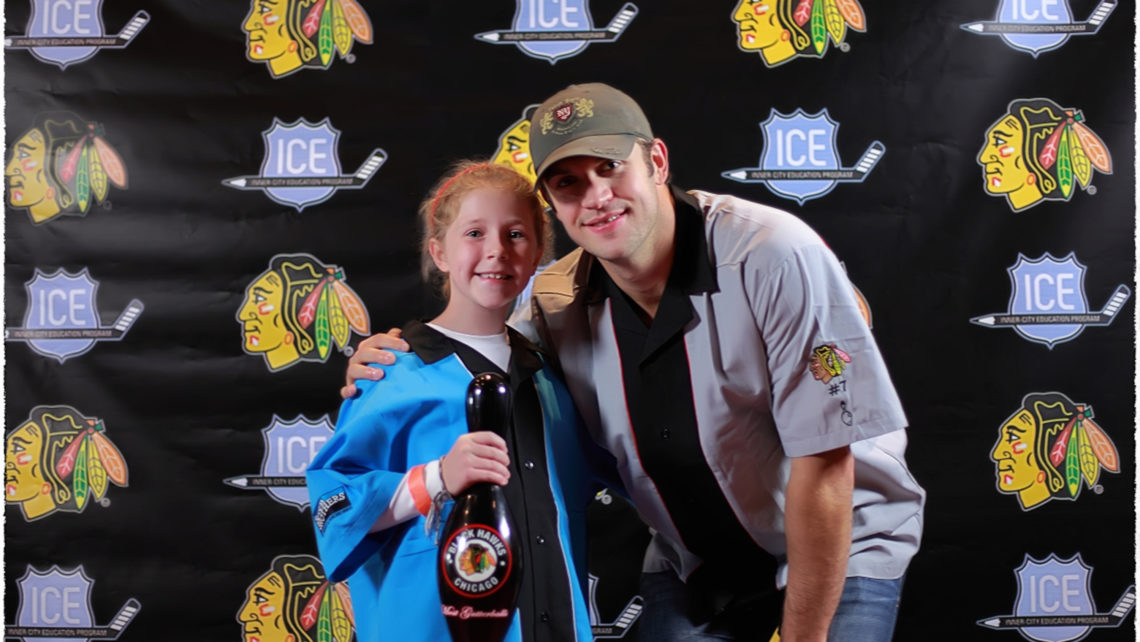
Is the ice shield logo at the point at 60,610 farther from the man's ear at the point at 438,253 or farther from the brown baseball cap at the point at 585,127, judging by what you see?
the brown baseball cap at the point at 585,127

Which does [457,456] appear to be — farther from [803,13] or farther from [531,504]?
[803,13]

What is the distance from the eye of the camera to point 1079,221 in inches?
99.7

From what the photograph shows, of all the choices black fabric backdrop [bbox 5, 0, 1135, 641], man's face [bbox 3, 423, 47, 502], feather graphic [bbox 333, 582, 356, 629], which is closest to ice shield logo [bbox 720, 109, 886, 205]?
black fabric backdrop [bbox 5, 0, 1135, 641]

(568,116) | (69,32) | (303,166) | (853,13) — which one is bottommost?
(568,116)

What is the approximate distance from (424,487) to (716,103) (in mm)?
1692

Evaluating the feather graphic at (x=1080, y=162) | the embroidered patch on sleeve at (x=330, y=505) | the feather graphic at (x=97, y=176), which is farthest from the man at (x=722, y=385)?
the feather graphic at (x=97, y=176)

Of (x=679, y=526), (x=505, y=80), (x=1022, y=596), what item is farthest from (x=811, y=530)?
(x=505, y=80)

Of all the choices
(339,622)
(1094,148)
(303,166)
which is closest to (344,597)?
(339,622)

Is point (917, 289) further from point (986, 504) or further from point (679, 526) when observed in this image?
point (679, 526)

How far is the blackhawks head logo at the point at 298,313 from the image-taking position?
2.56m

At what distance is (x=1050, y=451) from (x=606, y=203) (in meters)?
1.86

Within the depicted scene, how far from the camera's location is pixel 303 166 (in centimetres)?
258

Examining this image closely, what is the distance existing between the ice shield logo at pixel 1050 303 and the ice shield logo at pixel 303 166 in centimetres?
192

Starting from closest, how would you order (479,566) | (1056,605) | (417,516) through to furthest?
(479,566) < (417,516) < (1056,605)
